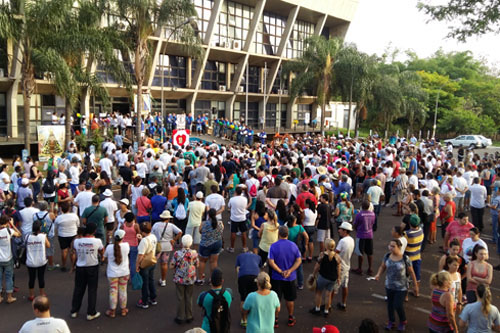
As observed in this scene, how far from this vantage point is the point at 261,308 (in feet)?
16.5

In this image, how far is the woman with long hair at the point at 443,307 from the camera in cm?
516

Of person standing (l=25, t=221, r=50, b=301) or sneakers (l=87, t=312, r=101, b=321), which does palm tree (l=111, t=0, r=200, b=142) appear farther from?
sneakers (l=87, t=312, r=101, b=321)

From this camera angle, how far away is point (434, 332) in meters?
5.37

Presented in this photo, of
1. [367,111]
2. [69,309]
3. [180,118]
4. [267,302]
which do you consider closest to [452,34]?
[180,118]

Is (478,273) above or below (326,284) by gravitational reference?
above

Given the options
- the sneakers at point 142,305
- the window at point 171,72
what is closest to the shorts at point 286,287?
the sneakers at point 142,305

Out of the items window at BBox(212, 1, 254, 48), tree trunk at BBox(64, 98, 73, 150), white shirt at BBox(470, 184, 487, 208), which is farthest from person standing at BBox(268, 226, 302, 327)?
window at BBox(212, 1, 254, 48)

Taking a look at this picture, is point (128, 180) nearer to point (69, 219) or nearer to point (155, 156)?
point (155, 156)

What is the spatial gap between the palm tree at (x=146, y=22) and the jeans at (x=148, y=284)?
52.3ft

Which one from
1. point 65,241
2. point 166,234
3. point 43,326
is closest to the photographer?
point 43,326

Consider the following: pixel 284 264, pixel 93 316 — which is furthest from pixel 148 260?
pixel 284 264

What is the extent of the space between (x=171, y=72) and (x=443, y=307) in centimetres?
2966

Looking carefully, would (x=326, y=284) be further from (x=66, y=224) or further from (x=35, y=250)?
(x=66, y=224)

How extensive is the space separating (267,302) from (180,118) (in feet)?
50.8
